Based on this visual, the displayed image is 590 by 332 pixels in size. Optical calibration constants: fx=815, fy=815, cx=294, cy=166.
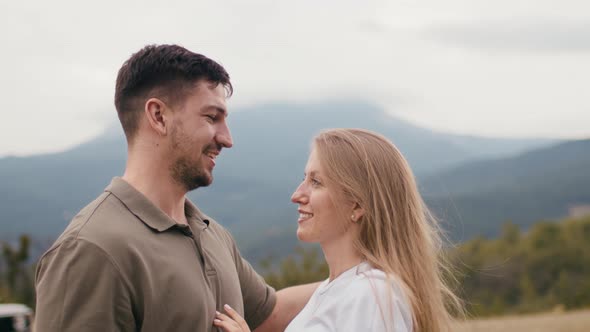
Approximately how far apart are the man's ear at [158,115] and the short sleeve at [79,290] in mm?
667

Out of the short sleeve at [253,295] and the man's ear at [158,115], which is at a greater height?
the man's ear at [158,115]

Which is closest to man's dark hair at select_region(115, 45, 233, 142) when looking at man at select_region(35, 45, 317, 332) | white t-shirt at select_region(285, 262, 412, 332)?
man at select_region(35, 45, 317, 332)

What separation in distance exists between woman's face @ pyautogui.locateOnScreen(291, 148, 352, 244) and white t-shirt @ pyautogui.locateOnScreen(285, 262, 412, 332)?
0.20 metres

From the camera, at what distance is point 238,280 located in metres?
3.67

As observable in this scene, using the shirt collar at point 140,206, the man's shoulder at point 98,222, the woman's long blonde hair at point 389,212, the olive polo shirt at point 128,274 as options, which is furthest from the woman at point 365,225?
the man's shoulder at point 98,222

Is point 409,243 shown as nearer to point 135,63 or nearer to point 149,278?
point 149,278

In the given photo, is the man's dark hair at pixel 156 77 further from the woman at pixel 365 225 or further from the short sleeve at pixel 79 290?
the short sleeve at pixel 79 290

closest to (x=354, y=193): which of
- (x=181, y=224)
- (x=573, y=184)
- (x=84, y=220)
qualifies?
(x=181, y=224)

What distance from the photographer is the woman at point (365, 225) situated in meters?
3.11

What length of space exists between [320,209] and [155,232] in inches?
25.9

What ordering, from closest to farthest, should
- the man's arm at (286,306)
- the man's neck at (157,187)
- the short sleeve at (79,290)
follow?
the short sleeve at (79,290) → the man's neck at (157,187) → the man's arm at (286,306)

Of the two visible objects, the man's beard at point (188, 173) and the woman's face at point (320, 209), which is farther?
the man's beard at point (188, 173)

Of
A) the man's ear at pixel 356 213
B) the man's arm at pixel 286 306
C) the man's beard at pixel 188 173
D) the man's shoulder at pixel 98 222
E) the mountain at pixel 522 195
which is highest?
the man's beard at pixel 188 173

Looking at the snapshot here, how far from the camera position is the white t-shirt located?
2.89 meters
